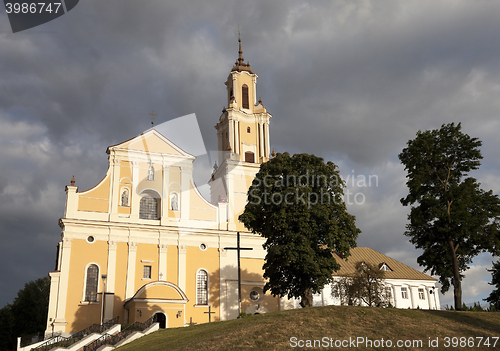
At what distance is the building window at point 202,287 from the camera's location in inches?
1474

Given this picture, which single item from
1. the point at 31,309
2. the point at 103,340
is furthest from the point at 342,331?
the point at 31,309

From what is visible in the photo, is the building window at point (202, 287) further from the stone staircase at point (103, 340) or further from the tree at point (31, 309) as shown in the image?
the tree at point (31, 309)

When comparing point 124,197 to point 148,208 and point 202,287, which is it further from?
point 202,287

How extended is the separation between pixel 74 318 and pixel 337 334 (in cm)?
2269

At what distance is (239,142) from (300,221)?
65.8 ft

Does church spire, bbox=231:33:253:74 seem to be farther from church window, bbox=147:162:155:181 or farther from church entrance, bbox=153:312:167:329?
church entrance, bbox=153:312:167:329

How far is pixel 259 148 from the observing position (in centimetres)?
4669

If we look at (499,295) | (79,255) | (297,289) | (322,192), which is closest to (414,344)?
(297,289)

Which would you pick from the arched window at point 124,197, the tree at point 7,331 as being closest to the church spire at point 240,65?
the arched window at point 124,197

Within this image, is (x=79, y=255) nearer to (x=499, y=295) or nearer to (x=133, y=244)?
(x=133, y=244)

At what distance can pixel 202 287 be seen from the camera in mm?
38000

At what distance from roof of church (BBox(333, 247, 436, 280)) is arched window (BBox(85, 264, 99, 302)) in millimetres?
23314

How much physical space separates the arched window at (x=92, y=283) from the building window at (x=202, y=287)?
8063 millimetres

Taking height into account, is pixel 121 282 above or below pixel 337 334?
above
